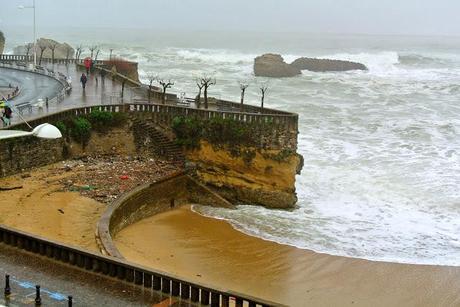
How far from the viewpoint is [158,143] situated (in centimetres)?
2523

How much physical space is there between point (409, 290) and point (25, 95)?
21.8 metres

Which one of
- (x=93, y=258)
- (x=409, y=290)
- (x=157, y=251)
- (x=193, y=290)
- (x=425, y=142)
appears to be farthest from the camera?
(x=425, y=142)

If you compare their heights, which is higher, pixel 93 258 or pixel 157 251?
pixel 93 258

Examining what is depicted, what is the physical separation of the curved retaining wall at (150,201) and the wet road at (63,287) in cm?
314

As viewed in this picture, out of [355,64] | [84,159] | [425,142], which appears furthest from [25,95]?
[355,64]

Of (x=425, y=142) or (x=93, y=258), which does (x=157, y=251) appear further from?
(x=425, y=142)

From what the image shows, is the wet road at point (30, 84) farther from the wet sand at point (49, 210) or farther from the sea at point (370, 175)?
the sea at point (370, 175)

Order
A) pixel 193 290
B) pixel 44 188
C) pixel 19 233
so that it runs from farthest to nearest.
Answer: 1. pixel 44 188
2. pixel 19 233
3. pixel 193 290

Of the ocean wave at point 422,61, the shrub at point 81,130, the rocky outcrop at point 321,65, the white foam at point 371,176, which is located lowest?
the white foam at point 371,176

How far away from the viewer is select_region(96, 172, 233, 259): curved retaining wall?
57.2ft

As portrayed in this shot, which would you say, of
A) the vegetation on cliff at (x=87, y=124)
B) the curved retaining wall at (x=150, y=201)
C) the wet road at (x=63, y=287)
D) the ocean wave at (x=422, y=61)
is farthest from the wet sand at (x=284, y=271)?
the ocean wave at (x=422, y=61)

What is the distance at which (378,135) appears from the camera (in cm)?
3675

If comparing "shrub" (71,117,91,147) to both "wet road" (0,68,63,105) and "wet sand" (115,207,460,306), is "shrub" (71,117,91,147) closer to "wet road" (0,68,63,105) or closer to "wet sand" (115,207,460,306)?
"wet road" (0,68,63,105)

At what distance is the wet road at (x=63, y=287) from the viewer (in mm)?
10703
